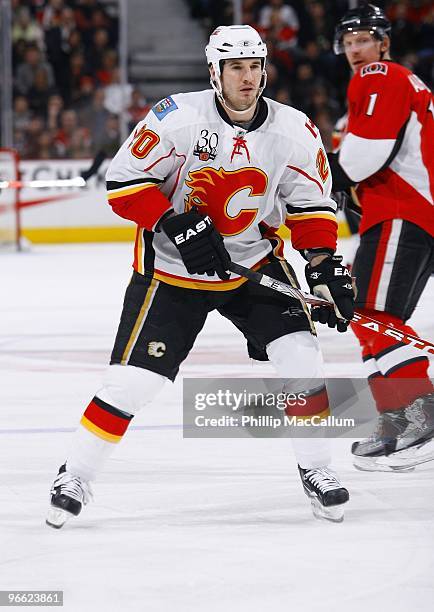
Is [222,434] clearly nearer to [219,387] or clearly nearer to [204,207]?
[219,387]

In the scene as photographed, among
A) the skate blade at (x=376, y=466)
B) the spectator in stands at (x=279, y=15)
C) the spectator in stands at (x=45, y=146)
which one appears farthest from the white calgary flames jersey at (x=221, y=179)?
the spectator in stands at (x=279, y=15)

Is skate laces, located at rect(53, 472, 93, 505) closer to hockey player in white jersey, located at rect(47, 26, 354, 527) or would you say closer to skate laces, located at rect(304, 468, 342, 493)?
hockey player in white jersey, located at rect(47, 26, 354, 527)

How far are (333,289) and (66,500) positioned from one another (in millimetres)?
721

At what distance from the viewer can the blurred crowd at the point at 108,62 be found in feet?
32.8

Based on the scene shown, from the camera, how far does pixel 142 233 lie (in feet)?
9.00

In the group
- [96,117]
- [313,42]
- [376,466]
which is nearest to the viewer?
[376,466]

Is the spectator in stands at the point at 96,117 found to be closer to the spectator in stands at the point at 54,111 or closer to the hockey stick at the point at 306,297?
the spectator in stands at the point at 54,111

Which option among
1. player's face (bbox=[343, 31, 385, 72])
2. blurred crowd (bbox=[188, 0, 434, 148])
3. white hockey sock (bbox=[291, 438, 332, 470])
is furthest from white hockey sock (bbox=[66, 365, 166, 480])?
blurred crowd (bbox=[188, 0, 434, 148])

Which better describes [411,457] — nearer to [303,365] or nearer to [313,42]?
[303,365]

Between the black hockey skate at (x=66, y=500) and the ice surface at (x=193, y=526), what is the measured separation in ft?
0.10

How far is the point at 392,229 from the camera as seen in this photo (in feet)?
11.1

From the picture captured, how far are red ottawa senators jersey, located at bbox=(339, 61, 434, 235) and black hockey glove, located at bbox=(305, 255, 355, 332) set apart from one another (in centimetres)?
65

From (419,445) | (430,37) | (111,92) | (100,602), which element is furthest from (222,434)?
(430,37)

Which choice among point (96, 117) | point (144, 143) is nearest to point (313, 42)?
point (96, 117)
